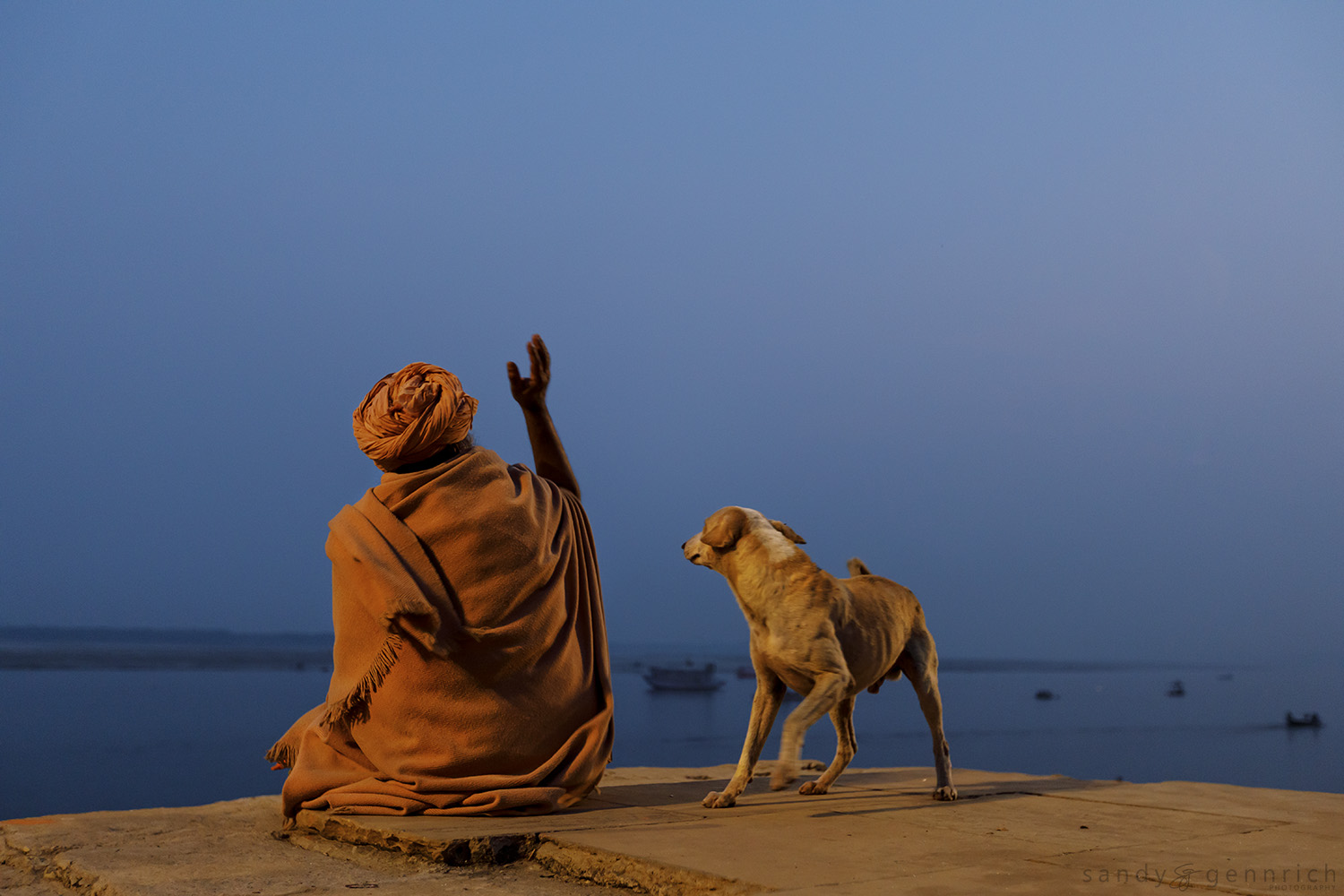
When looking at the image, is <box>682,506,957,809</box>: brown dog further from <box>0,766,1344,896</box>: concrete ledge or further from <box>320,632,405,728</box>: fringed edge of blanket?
<box>320,632,405,728</box>: fringed edge of blanket

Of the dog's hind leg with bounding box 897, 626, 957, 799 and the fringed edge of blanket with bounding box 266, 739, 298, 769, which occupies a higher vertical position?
the dog's hind leg with bounding box 897, 626, 957, 799

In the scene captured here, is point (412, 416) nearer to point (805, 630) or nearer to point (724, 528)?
point (724, 528)

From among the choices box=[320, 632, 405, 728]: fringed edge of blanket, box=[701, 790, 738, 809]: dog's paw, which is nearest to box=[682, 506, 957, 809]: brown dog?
box=[701, 790, 738, 809]: dog's paw

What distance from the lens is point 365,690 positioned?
459 cm

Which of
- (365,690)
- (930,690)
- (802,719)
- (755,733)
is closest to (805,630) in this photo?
(802,719)

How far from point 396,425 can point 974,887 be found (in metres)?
3.09

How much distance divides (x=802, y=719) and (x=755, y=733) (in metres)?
0.58

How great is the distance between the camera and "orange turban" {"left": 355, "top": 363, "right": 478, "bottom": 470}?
4785 mm

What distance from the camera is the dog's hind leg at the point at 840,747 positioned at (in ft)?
17.6

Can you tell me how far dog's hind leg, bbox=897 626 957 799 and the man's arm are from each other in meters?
1.89

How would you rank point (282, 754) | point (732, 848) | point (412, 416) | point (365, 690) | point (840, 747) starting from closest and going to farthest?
point (732, 848) → point (365, 690) → point (412, 416) → point (282, 754) → point (840, 747)

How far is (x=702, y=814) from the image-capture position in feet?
15.1

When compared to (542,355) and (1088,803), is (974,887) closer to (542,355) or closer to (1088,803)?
(1088,803)

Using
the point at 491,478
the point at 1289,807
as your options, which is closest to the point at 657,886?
the point at 491,478
